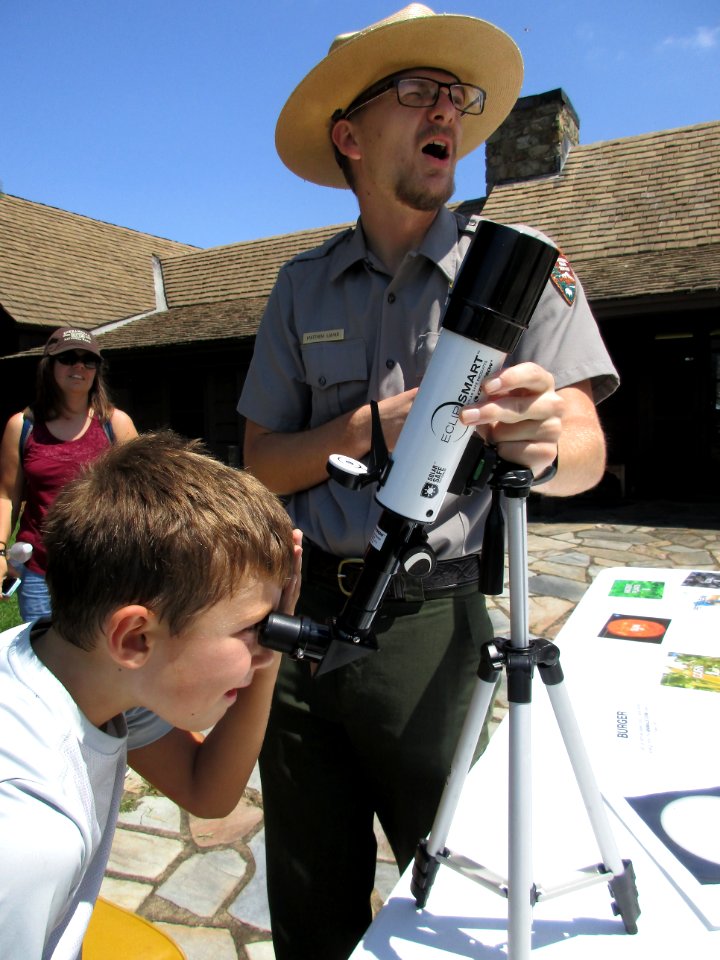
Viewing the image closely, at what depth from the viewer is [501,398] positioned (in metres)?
0.92

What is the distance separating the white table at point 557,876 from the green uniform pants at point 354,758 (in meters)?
0.16

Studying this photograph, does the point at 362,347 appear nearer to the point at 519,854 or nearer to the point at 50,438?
the point at 519,854

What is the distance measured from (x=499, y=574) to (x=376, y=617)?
20cm

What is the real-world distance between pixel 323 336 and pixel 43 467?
7.20 ft

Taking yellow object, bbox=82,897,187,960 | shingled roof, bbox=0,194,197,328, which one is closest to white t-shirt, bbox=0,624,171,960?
yellow object, bbox=82,897,187,960

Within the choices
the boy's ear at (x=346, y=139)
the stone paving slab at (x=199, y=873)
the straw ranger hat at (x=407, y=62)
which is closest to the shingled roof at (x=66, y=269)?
the stone paving slab at (x=199, y=873)

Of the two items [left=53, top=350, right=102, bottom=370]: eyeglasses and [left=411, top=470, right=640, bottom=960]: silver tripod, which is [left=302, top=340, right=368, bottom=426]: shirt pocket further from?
[left=53, top=350, right=102, bottom=370]: eyeglasses

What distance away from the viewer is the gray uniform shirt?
54.4 inches

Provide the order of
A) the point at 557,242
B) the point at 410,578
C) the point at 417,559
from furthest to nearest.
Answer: the point at 557,242, the point at 410,578, the point at 417,559

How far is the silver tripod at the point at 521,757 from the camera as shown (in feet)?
2.91

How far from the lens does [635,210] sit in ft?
35.9

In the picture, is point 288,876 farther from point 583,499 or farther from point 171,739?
point 583,499

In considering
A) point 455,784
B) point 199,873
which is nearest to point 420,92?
point 455,784

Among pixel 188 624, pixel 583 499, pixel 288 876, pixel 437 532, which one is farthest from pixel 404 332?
pixel 583 499
